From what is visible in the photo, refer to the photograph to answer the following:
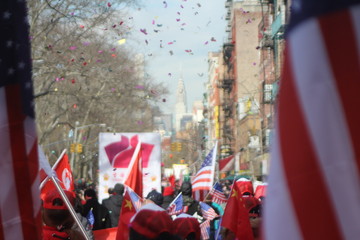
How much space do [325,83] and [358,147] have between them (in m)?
0.22

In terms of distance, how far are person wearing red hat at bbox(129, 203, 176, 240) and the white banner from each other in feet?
48.3

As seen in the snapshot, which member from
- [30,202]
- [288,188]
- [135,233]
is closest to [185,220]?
[135,233]

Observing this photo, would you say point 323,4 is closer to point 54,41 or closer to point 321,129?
point 321,129

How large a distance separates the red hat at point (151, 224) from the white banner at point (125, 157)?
14701 millimetres

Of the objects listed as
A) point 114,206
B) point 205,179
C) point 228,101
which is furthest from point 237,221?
point 228,101

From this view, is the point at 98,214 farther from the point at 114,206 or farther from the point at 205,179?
the point at 205,179

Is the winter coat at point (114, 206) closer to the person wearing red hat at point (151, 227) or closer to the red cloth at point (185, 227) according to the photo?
the red cloth at point (185, 227)

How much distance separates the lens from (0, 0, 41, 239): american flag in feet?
11.5

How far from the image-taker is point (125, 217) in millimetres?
6727

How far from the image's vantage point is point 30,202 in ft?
11.9

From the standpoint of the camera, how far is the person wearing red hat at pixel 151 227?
13.3 ft

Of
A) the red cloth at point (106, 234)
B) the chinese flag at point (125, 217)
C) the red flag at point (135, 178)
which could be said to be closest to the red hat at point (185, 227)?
the chinese flag at point (125, 217)

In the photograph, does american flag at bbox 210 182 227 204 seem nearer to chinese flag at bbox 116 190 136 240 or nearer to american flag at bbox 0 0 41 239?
chinese flag at bbox 116 190 136 240

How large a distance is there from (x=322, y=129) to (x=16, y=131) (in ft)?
4.88
